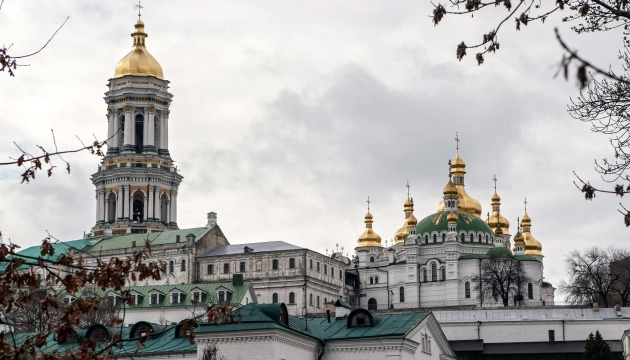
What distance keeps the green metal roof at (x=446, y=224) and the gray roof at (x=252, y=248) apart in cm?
1608

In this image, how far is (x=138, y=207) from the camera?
13062 centimetres

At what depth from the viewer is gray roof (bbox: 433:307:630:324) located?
82062 mm

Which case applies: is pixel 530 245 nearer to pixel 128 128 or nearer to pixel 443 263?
pixel 443 263

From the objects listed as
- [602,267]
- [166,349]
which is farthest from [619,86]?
[602,267]

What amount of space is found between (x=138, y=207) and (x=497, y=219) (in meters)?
40.6

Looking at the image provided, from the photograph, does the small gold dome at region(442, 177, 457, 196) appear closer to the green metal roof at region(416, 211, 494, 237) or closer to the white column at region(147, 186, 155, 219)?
the green metal roof at region(416, 211, 494, 237)

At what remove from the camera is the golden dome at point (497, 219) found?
14238cm

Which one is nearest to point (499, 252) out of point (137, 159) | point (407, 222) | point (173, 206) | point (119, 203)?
point (407, 222)

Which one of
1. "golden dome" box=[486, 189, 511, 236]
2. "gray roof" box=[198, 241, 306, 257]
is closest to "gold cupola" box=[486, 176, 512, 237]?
"golden dome" box=[486, 189, 511, 236]

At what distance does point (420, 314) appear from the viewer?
55.6 meters

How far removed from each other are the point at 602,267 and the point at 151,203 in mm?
44987

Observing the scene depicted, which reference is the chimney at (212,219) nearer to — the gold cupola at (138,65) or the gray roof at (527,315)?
the gold cupola at (138,65)

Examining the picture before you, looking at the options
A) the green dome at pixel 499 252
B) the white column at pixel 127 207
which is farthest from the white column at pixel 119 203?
the green dome at pixel 499 252

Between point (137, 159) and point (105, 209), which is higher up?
point (137, 159)
